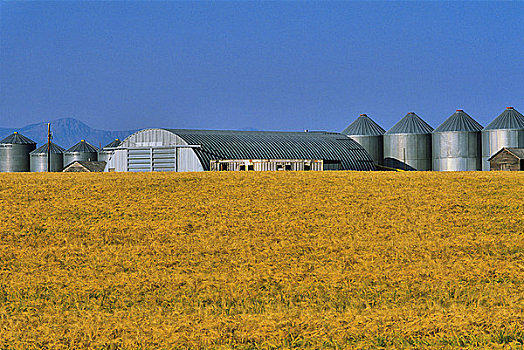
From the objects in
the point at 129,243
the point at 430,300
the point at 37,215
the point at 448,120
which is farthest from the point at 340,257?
the point at 448,120

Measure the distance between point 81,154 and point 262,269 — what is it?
105m

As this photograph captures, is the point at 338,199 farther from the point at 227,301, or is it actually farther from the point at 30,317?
the point at 30,317

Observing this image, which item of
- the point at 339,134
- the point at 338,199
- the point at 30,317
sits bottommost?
the point at 30,317

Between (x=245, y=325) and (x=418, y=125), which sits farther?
(x=418, y=125)

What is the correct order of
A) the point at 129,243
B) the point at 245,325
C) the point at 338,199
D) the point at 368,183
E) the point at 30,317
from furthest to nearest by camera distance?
the point at 368,183, the point at 338,199, the point at 129,243, the point at 30,317, the point at 245,325

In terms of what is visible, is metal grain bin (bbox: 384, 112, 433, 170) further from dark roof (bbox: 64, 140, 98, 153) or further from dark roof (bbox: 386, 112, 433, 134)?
dark roof (bbox: 64, 140, 98, 153)

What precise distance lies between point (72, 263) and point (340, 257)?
5999 millimetres

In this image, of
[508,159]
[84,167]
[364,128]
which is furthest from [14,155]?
[508,159]

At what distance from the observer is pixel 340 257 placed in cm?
1455

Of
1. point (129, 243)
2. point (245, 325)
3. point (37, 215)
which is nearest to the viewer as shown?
point (245, 325)

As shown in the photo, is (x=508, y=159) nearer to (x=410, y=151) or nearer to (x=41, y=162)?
(x=410, y=151)

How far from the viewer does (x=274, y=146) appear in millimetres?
73000

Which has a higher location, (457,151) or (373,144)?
(373,144)

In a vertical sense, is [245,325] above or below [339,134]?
below
